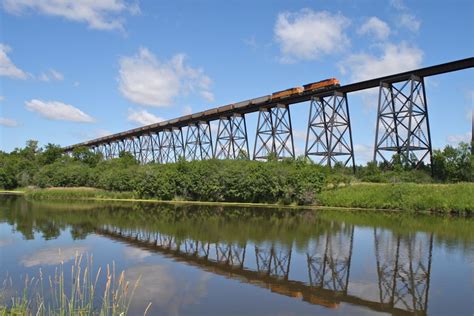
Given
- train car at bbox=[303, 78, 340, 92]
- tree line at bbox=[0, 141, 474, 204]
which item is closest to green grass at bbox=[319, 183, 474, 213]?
tree line at bbox=[0, 141, 474, 204]

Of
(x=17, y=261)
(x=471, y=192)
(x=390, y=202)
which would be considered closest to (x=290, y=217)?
(x=390, y=202)

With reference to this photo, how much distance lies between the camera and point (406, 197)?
3066 cm

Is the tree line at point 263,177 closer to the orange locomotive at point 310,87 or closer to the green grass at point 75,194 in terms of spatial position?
the green grass at point 75,194

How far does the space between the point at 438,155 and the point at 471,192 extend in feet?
16.8

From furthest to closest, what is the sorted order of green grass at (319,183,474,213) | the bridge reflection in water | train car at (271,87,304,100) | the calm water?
train car at (271,87,304,100), green grass at (319,183,474,213), the bridge reflection in water, the calm water

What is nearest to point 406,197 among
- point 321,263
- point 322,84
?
point 322,84

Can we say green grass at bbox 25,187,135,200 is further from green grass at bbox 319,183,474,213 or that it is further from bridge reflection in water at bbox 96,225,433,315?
bridge reflection in water at bbox 96,225,433,315

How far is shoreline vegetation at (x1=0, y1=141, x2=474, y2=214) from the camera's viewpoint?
30484 mm

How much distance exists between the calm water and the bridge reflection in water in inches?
1.4

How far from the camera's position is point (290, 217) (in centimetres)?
2667

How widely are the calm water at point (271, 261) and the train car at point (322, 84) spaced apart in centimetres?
1333

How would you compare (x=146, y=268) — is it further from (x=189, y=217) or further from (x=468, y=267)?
(x=189, y=217)

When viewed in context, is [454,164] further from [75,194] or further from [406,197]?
[75,194]

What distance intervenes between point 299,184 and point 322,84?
8.54 m
